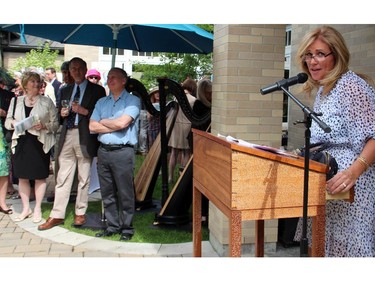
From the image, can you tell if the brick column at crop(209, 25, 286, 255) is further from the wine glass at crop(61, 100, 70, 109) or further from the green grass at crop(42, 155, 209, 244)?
the wine glass at crop(61, 100, 70, 109)

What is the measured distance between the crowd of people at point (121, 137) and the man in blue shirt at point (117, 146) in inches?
0.4

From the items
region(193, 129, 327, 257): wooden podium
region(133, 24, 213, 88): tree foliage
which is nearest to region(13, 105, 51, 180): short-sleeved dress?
region(193, 129, 327, 257): wooden podium

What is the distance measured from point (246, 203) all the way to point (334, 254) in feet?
2.37

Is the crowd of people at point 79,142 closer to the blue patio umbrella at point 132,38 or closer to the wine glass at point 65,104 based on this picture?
the wine glass at point 65,104

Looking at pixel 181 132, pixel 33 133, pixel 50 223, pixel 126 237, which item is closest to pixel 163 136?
pixel 126 237

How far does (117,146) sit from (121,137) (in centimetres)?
11

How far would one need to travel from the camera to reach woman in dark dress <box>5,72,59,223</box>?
519 centimetres

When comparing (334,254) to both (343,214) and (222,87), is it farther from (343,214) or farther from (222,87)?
(222,87)

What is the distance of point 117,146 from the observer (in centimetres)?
461

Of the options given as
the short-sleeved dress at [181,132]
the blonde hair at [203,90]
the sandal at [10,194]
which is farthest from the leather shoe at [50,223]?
the short-sleeved dress at [181,132]

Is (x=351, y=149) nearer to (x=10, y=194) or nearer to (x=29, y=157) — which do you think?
(x=29, y=157)

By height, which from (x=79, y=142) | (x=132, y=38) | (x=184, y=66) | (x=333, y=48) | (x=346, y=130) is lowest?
(x=79, y=142)

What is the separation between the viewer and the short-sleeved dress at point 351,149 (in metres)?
2.27

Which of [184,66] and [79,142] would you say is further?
[184,66]
